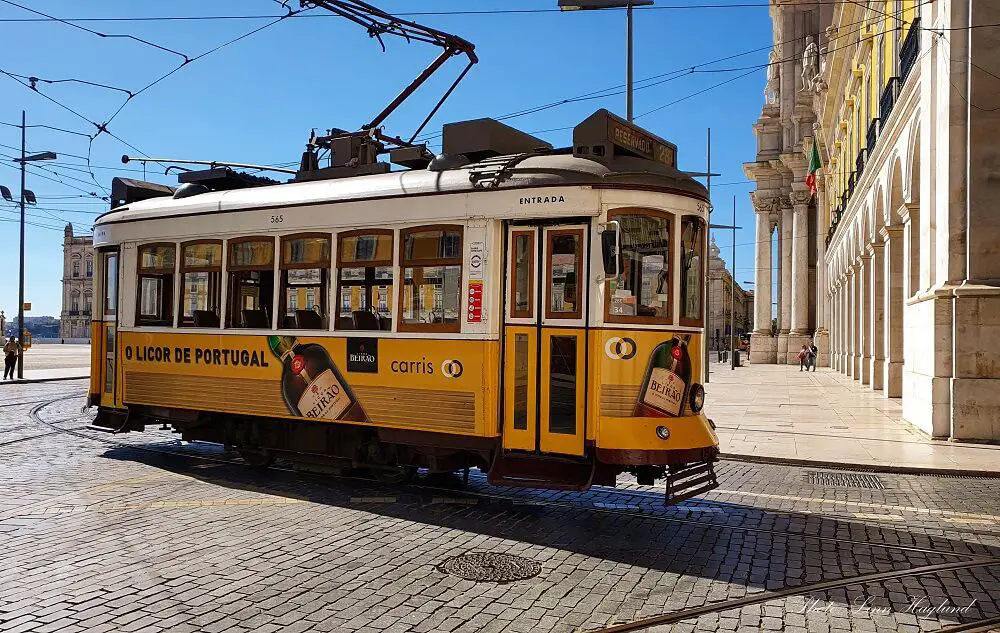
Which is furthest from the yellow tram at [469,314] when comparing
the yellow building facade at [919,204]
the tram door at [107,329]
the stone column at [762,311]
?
the stone column at [762,311]

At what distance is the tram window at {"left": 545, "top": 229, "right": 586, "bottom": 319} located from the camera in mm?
7918

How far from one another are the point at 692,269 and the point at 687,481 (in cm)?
203

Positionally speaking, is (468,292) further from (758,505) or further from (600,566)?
(758,505)

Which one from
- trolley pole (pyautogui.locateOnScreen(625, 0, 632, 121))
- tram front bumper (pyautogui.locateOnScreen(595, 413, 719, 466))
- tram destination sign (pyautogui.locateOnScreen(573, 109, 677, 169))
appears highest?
trolley pole (pyautogui.locateOnScreen(625, 0, 632, 121))

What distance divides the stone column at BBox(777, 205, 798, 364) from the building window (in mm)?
52176

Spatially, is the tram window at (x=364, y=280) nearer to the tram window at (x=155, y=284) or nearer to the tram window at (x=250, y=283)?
the tram window at (x=250, y=283)

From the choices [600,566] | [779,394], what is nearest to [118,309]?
[600,566]

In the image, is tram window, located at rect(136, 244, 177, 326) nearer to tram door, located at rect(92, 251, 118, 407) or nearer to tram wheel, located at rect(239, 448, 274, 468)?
tram door, located at rect(92, 251, 118, 407)

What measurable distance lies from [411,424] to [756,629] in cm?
444

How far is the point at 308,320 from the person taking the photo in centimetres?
955

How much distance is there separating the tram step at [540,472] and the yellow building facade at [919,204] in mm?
9651

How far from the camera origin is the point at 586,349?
784 cm

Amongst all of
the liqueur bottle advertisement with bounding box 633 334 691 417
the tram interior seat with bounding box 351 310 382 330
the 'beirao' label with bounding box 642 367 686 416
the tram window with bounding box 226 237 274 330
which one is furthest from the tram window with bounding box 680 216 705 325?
the tram window with bounding box 226 237 274 330

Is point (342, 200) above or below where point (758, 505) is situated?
above
